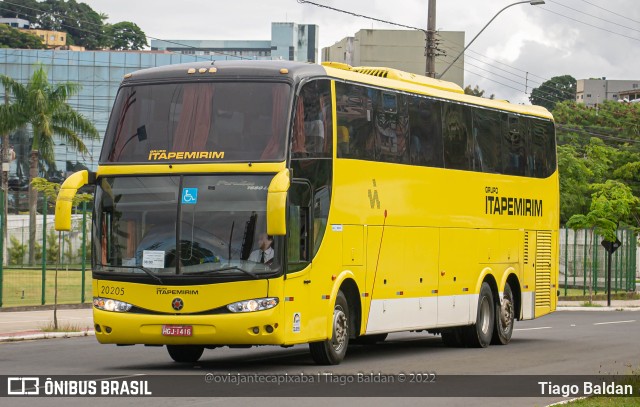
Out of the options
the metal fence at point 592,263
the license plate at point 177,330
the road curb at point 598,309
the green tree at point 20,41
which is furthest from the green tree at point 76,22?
the license plate at point 177,330

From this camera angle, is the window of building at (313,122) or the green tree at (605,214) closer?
the window of building at (313,122)

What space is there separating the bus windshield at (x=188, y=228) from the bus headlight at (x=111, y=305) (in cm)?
40

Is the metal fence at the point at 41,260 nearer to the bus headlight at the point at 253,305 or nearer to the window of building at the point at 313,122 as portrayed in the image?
the window of building at the point at 313,122

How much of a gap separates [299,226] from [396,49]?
11206cm

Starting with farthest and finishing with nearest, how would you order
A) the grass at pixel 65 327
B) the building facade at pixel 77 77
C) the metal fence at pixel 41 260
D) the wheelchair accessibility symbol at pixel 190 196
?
the building facade at pixel 77 77 < the metal fence at pixel 41 260 < the grass at pixel 65 327 < the wheelchair accessibility symbol at pixel 190 196

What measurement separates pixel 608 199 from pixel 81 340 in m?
35.6

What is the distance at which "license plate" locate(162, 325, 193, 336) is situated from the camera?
679 inches

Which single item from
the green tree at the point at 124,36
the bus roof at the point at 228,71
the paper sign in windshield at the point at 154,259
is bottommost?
the paper sign in windshield at the point at 154,259

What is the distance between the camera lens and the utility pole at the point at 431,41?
120ft

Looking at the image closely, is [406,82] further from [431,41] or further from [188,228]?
[431,41]

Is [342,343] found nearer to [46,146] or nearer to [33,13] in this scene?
[46,146]

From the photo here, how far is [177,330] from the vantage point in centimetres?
1728

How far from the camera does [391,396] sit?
14.8 m

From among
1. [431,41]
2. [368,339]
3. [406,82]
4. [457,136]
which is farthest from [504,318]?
[431,41]
